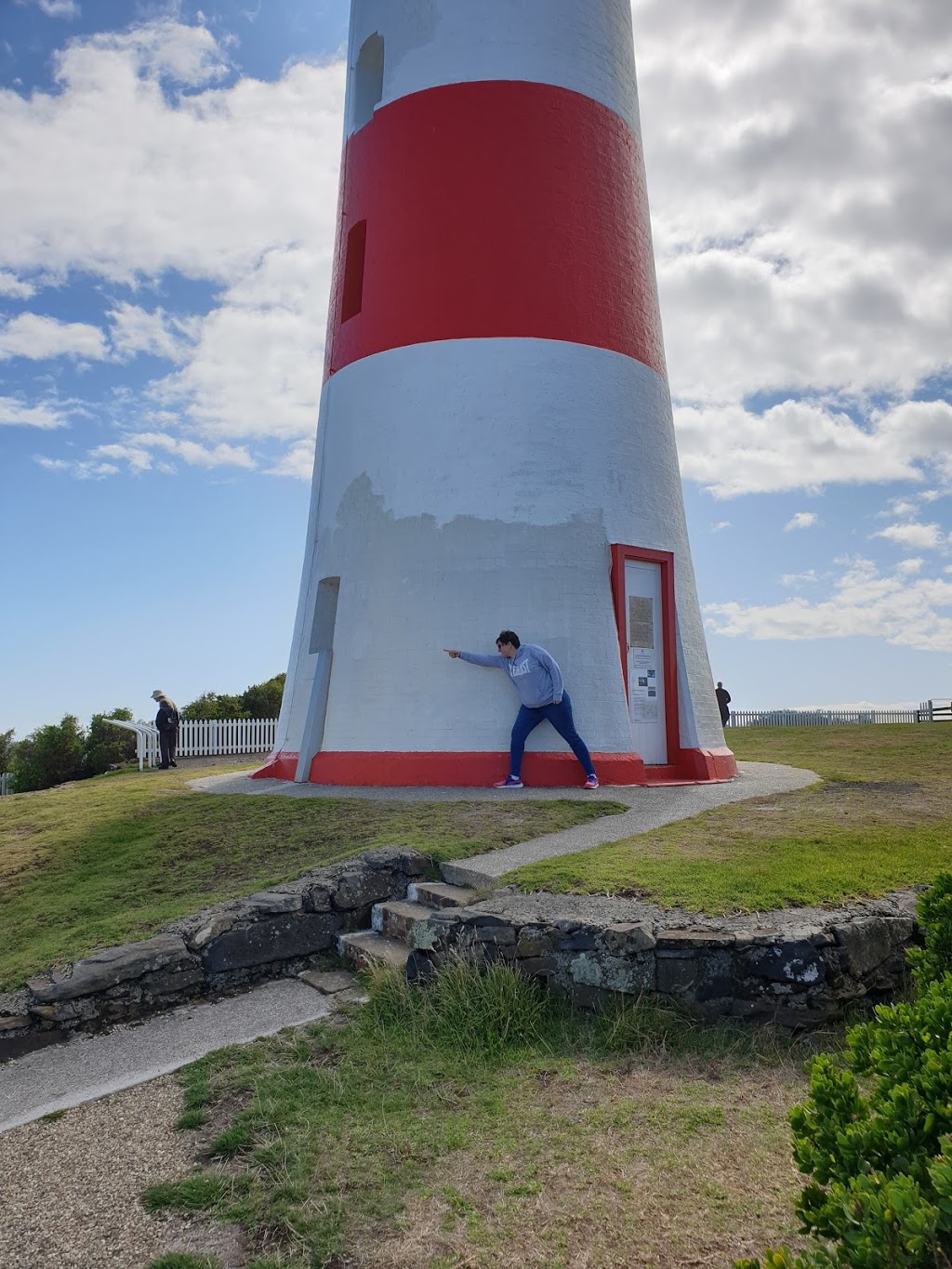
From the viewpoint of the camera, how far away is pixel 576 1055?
13.7ft

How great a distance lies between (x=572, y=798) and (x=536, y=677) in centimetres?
131

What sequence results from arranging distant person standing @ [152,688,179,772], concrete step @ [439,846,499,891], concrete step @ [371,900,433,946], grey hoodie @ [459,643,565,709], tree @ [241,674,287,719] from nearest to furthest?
concrete step @ [371,900,433,946] → concrete step @ [439,846,499,891] → grey hoodie @ [459,643,565,709] → distant person standing @ [152,688,179,772] → tree @ [241,674,287,719]

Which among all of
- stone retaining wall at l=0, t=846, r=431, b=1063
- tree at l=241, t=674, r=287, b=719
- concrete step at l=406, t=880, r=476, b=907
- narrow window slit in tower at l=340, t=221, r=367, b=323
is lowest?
stone retaining wall at l=0, t=846, r=431, b=1063

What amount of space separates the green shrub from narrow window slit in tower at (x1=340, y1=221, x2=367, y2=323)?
10.8 m

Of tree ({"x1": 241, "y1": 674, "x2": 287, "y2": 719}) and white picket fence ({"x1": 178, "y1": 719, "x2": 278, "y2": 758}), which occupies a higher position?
tree ({"x1": 241, "y1": 674, "x2": 287, "y2": 719})

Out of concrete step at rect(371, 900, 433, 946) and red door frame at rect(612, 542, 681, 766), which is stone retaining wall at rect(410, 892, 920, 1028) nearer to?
concrete step at rect(371, 900, 433, 946)

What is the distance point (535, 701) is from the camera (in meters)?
9.26

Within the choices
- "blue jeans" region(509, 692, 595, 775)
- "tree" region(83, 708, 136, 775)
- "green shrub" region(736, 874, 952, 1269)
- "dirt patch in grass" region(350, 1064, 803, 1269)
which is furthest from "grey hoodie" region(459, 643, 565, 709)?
"tree" region(83, 708, 136, 775)

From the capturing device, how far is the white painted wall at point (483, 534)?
986cm

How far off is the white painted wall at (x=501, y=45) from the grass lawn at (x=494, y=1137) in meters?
10.4

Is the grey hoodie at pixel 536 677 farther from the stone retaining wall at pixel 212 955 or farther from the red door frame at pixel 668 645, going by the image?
the stone retaining wall at pixel 212 955

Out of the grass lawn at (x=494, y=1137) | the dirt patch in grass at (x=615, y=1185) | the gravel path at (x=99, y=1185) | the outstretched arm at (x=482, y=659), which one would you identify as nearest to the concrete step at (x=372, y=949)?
the grass lawn at (x=494, y=1137)

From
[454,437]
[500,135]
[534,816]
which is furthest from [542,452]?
[534,816]

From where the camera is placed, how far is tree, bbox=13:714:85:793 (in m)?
22.3
